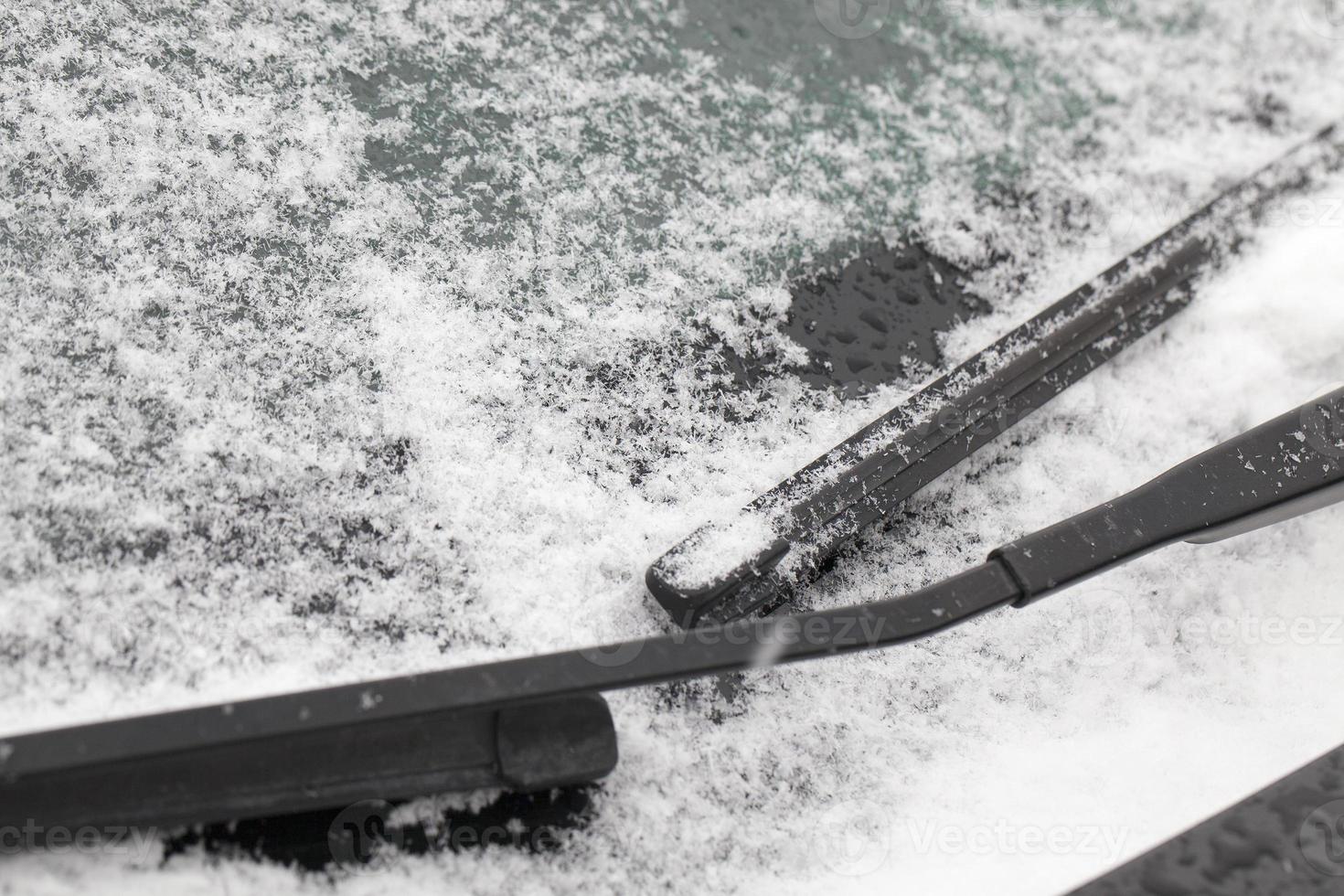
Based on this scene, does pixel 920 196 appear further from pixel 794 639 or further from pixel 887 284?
pixel 794 639

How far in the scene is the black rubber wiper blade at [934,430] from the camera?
0.95 m

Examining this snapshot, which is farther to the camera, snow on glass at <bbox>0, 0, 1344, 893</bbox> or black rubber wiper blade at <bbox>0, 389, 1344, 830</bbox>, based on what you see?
snow on glass at <bbox>0, 0, 1344, 893</bbox>

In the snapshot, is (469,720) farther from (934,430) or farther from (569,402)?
(934,430)

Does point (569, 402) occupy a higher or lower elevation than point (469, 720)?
higher

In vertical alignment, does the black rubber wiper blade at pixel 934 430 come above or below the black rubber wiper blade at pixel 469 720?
above

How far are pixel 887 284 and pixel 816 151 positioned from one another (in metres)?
0.22

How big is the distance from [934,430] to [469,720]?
0.59m

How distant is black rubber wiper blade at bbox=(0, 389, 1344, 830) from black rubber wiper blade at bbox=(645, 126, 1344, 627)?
117 mm

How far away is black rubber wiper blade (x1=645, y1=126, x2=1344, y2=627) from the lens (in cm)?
95

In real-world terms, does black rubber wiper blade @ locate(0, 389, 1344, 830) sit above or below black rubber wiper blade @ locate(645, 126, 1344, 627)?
below

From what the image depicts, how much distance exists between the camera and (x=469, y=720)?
0.85 metres

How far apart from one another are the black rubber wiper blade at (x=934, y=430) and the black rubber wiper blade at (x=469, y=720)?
0.38ft

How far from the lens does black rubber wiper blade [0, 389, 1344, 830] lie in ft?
2.43

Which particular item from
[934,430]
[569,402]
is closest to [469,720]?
[569,402]
